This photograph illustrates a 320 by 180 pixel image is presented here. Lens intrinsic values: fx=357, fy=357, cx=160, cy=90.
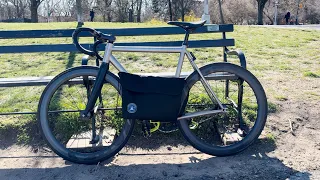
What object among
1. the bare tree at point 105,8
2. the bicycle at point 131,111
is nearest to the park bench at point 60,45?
the bicycle at point 131,111

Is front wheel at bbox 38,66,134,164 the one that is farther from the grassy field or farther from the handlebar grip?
the grassy field

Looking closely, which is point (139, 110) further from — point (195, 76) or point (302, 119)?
point (302, 119)

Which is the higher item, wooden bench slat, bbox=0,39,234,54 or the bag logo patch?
wooden bench slat, bbox=0,39,234,54

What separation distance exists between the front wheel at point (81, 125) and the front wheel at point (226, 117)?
755 millimetres

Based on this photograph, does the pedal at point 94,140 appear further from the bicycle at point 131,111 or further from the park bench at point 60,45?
the park bench at point 60,45

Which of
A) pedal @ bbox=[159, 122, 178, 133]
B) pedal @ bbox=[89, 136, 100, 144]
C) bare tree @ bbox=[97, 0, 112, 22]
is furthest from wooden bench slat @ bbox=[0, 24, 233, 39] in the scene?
→ bare tree @ bbox=[97, 0, 112, 22]

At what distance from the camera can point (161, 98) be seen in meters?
3.35

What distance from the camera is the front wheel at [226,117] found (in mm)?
3564

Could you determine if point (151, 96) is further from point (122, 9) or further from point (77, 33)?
point (122, 9)

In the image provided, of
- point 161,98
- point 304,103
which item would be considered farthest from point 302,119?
point 161,98

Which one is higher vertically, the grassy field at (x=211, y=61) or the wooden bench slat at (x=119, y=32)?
the wooden bench slat at (x=119, y=32)

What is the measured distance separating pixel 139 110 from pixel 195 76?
660 mm

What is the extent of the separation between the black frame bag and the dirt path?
1.66 feet

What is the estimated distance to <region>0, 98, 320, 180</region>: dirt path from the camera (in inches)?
130
